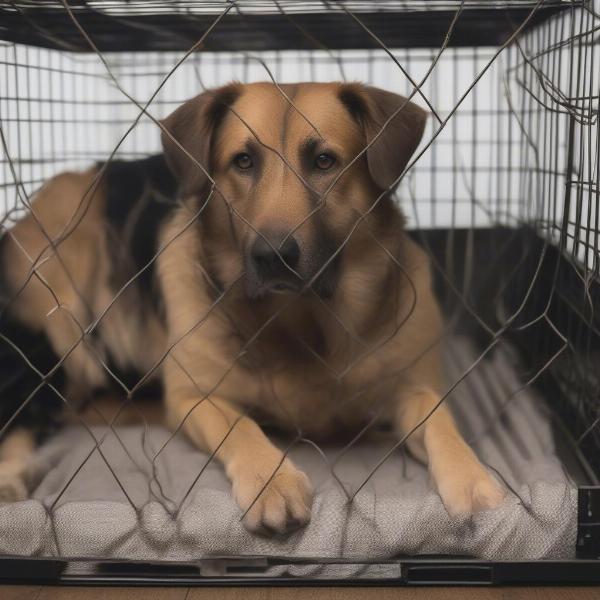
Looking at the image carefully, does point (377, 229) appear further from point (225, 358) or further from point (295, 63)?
point (295, 63)

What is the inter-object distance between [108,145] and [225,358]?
111 centimetres

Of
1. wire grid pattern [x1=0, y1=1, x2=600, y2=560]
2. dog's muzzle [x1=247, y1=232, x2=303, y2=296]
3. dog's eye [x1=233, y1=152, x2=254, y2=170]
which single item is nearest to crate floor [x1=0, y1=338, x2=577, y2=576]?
dog's muzzle [x1=247, y1=232, x2=303, y2=296]

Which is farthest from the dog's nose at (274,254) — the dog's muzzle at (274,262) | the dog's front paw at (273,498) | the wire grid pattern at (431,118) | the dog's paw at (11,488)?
the wire grid pattern at (431,118)

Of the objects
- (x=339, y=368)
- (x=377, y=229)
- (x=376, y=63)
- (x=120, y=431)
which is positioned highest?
(x=376, y=63)

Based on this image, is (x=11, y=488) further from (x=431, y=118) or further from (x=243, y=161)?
(x=431, y=118)

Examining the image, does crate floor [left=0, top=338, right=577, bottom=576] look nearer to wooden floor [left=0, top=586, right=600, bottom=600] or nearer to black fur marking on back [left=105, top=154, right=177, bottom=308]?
wooden floor [left=0, top=586, right=600, bottom=600]

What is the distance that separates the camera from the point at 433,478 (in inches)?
57.0

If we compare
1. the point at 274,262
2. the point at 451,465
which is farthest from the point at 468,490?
the point at 274,262

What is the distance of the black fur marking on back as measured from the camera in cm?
222

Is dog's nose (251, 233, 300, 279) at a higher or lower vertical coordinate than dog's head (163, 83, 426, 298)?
lower

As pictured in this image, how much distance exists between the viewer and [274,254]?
145 cm

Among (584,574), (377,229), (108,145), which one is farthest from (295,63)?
(584,574)

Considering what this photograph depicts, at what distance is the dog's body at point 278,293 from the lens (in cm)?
147

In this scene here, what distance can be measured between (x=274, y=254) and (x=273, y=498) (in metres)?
0.41
